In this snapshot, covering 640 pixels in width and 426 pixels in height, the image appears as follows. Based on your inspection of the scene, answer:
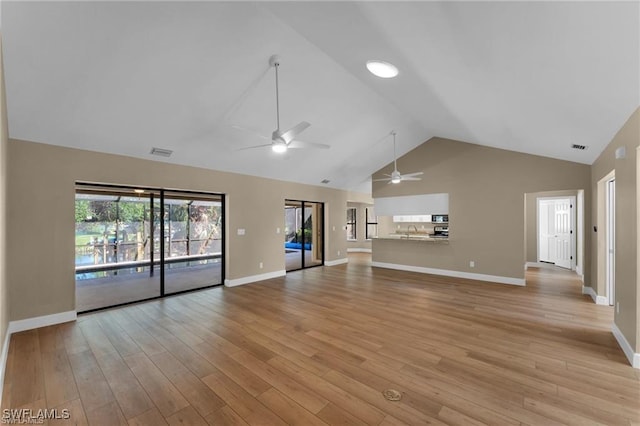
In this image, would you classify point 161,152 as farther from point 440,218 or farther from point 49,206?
point 440,218

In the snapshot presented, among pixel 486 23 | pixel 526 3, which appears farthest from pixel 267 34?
pixel 526 3

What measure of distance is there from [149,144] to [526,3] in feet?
16.2

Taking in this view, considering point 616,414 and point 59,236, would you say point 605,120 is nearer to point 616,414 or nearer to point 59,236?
point 616,414

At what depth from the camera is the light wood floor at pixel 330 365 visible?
6.88 feet

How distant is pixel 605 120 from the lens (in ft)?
10.0

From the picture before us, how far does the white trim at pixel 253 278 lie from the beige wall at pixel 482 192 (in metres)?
3.55

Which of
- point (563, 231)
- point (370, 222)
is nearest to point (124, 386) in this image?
point (563, 231)

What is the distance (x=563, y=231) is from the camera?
7891 millimetres

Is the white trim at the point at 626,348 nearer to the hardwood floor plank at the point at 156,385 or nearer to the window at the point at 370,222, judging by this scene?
the hardwood floor plank at the point at 156,385

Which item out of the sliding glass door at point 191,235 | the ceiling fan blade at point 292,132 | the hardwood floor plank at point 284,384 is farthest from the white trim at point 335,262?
the hardwood floor plank at point 284,384

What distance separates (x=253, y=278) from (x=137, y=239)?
10.3ft

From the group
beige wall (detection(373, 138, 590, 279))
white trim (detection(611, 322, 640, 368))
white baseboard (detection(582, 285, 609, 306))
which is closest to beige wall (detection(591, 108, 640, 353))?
white trim (detection(611, 322, 640, 368))

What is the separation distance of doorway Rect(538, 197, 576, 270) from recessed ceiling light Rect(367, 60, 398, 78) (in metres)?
7.55

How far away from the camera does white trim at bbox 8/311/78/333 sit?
3588 millimetres
